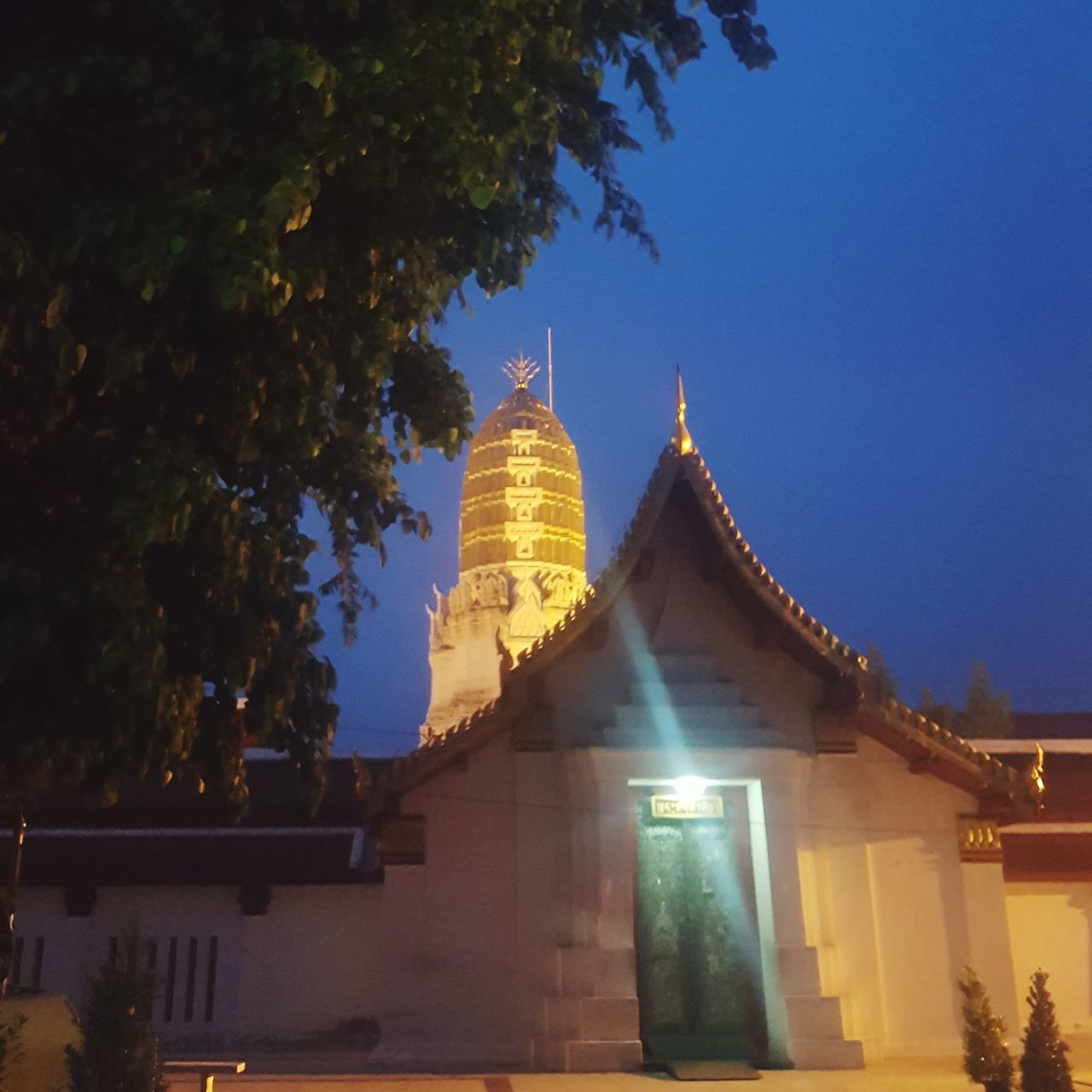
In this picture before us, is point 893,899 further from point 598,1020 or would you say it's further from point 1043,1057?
point 1043,1057

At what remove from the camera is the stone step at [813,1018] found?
11.1 meters

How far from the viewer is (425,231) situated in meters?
7.11

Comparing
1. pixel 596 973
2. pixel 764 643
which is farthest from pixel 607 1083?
pixel 764 643

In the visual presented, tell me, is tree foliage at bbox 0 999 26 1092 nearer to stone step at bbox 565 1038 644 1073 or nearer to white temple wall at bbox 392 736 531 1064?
white temple wall at bbox 392 736 531 1064

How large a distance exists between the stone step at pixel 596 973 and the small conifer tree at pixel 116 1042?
4.47 meters

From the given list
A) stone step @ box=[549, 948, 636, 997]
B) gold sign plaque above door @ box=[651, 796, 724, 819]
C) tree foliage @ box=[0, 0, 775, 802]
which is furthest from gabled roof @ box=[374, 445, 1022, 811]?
tree foliage @ box=[0, 0, 775, 802]

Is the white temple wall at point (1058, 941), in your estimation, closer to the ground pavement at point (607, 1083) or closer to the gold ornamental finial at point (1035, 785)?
the gold ornamental finial at point (1035, 785)

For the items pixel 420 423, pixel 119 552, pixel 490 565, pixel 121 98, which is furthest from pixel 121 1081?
pixel 490 565

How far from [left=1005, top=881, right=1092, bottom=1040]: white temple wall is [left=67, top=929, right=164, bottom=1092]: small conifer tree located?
29.8 ft

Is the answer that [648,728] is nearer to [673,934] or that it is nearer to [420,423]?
[673,934]

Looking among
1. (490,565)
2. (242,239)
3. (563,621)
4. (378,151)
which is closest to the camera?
(242,239)

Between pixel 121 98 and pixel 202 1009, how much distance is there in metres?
9.99

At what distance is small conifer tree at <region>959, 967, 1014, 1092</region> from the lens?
8.70 metres

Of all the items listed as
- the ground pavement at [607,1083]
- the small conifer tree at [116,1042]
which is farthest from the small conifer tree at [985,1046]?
the small conifer tree at [116,1042]
